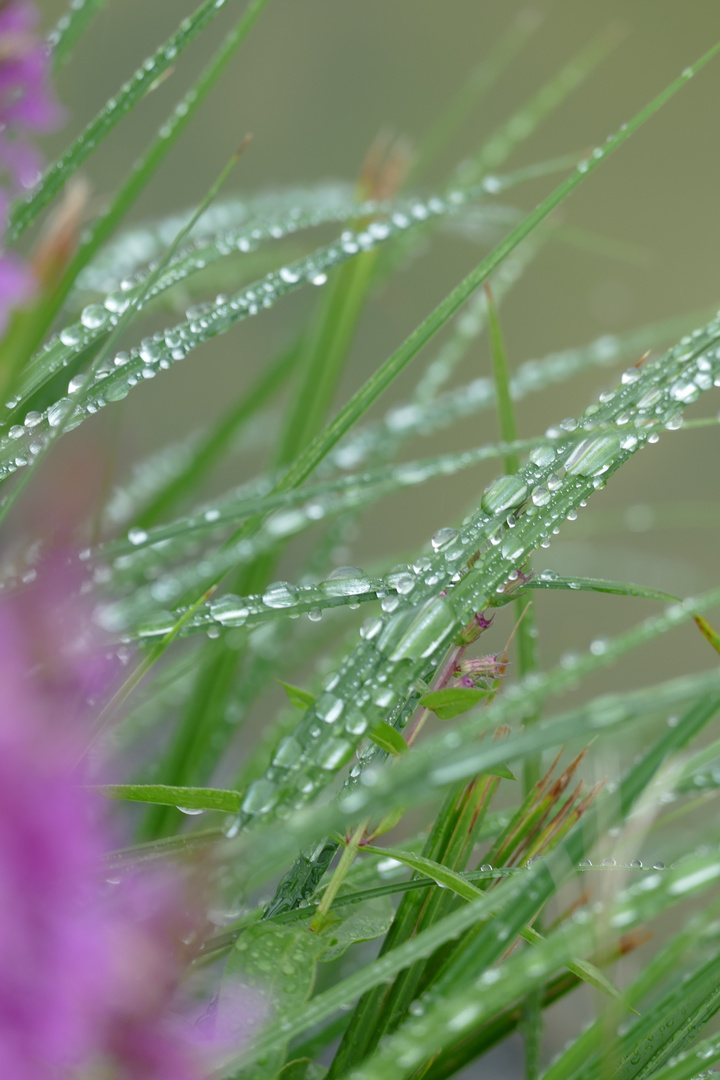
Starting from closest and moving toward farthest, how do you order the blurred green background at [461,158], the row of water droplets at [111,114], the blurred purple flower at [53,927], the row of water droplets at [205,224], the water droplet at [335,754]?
1. the blurred purple flower at [53,927]
2. the water droplet at [335,754]
3. the row of water droplets at [111,114]
4. the row of water droplets at [205,224]
5. the blurred green background at [461,158]

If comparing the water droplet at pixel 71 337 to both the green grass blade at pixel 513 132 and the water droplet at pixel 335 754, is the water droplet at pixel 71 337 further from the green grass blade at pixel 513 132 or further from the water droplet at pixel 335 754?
the green grass blade at pixel 513 132

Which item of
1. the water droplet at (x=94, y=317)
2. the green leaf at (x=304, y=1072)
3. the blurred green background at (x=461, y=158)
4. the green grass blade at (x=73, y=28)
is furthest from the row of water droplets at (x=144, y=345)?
the blurred green background at (x=461, y=158)

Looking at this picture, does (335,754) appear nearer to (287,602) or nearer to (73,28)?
(287,602)

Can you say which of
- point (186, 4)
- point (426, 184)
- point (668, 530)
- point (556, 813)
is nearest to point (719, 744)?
point (556, 813)

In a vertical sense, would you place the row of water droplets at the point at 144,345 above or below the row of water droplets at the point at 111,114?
below

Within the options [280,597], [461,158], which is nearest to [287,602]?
[280,597]

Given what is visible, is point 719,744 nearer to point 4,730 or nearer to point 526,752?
point 526,752

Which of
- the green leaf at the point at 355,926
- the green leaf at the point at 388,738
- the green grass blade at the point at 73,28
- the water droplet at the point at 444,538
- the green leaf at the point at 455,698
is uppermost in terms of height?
the green grass blade at the point at 73,28
